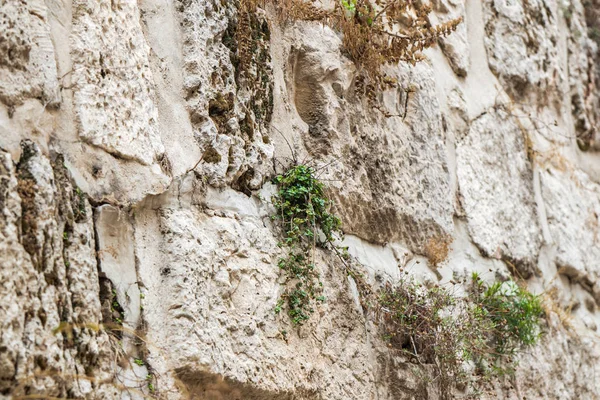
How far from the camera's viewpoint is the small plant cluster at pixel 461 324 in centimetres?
212

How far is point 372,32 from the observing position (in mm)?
2314

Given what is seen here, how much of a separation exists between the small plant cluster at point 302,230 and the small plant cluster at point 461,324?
29 cm

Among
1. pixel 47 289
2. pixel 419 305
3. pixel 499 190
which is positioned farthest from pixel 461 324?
pixel 47 289

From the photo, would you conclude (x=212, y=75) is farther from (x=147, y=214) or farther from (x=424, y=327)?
(x=424, y=327)

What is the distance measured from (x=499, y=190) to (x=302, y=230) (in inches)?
47.9

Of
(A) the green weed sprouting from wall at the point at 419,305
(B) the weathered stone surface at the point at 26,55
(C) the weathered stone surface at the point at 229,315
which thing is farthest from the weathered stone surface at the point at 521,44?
(B) the weathered stone surface at the point at 26,55

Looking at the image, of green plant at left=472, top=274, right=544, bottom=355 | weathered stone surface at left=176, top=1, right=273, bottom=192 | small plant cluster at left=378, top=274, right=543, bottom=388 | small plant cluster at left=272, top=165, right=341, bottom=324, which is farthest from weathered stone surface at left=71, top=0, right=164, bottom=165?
green plant at left=472, top=274, right=544, bottom=355

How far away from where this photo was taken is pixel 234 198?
175 centimetres

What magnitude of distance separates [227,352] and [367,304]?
0.59 meters

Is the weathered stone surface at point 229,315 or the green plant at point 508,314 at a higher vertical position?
the weathered stone surface at point 229,315

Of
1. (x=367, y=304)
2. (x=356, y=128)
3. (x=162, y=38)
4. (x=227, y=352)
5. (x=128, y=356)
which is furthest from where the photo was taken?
(x=356, y=128)

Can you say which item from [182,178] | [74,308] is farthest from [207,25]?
[74,308]

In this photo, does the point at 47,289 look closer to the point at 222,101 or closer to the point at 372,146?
the point at 222,101

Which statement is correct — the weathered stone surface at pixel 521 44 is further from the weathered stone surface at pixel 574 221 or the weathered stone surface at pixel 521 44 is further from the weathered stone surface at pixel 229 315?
the weathered stone surface at pixel 229 315
